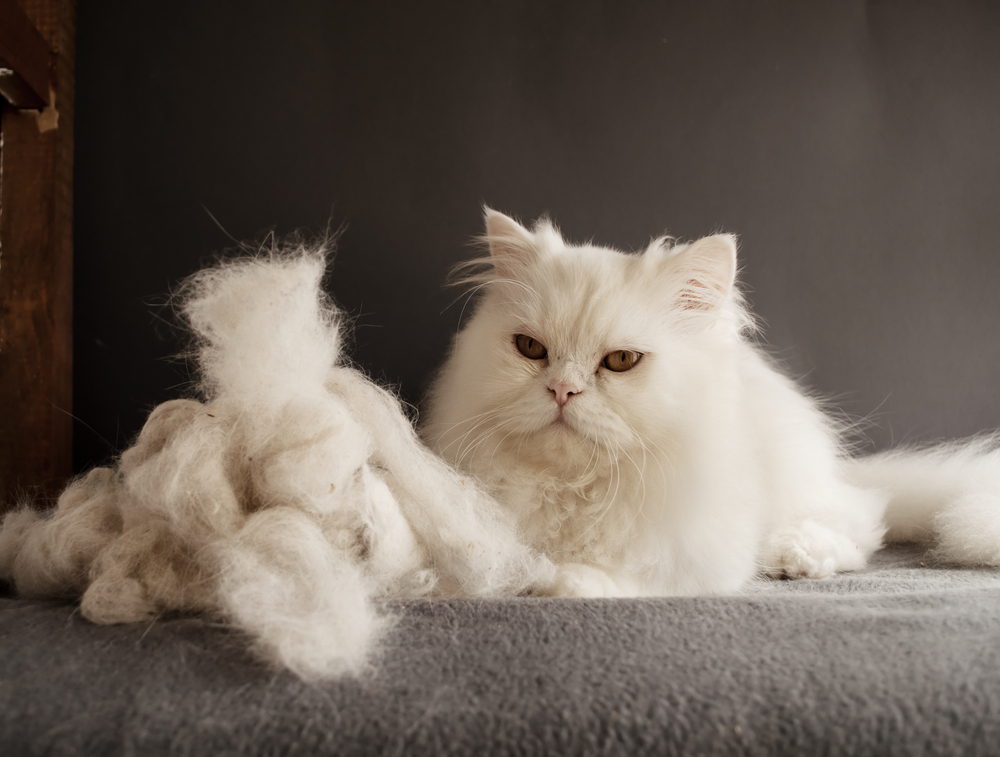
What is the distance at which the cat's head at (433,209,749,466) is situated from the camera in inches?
39.4

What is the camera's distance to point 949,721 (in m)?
0.57

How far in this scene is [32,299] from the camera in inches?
57.7

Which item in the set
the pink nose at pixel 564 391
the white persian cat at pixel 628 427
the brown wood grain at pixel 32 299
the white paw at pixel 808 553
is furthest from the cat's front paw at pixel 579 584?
the brown wood grain at pixel 32 299

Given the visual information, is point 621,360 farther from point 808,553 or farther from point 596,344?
point 808,553

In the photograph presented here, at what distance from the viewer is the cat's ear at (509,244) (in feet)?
3.95

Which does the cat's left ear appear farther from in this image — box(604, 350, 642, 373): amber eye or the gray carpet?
the gray carpet

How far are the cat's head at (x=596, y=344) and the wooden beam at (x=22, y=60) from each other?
1082mm

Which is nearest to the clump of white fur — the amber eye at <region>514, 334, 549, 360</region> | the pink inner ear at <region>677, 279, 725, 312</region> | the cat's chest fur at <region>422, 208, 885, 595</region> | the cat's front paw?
the cat's front paw

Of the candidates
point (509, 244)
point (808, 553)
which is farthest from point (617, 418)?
point (808, 553)

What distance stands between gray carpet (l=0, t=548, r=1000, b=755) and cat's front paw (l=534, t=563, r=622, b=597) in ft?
0.48

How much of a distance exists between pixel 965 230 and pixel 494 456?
174cm

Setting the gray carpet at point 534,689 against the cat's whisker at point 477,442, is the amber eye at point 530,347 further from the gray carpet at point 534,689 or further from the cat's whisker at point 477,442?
the gray carpet at point 534,689

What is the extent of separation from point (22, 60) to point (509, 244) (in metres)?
1.16

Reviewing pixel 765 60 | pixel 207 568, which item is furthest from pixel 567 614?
pixel 765 60
